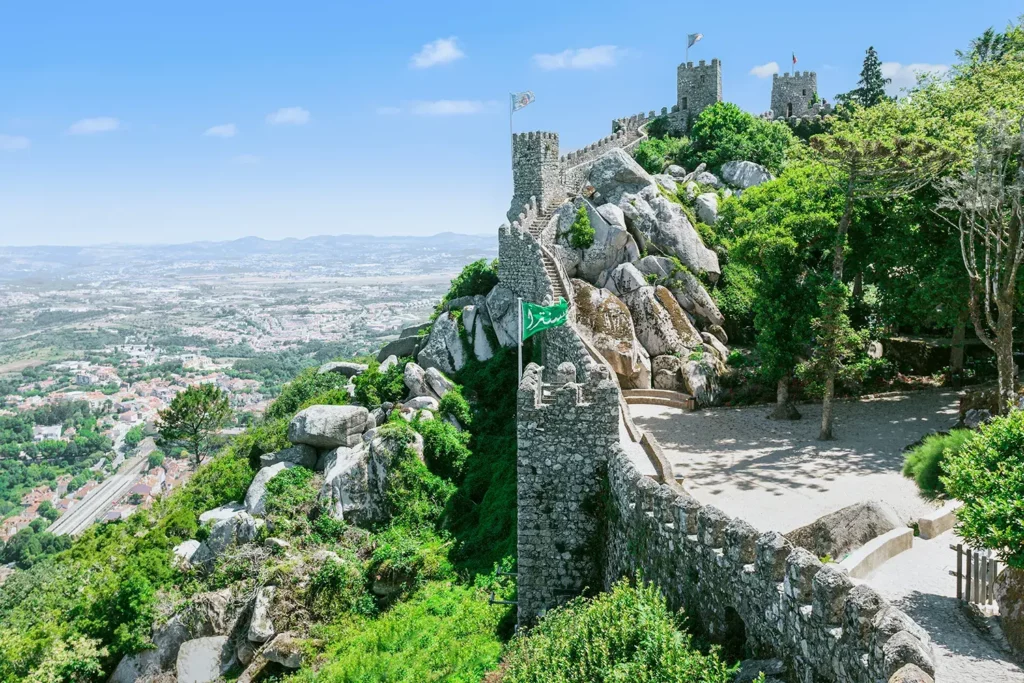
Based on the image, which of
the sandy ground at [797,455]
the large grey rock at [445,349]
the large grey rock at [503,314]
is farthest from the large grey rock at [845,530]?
the large grey rock at [445,349]

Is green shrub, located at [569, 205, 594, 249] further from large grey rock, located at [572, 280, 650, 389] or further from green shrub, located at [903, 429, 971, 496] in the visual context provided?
green shrub, located at [903, 429, 971, 496]

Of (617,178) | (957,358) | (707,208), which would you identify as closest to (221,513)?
(617,178)

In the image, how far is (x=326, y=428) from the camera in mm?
27188

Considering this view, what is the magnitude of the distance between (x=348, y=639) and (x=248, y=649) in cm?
361

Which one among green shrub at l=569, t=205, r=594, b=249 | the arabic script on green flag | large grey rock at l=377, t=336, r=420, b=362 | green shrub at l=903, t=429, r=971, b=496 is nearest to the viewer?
green shrub at l=903, t=429, r=971, b=496

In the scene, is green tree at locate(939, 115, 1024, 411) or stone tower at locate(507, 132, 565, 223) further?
stone tower at locate(507, 132, 565, 223)

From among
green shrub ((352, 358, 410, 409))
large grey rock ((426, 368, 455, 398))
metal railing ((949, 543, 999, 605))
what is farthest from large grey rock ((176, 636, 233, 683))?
metal railing ((949, 543, 999, 605))

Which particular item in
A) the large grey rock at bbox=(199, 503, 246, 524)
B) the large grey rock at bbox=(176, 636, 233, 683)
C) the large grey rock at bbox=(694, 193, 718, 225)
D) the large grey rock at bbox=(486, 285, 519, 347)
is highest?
the large grey rock at bbox=(694, 193, 718, 225)

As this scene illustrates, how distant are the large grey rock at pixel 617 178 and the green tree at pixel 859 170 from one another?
12875 mm

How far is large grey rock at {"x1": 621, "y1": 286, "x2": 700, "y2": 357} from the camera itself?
28016mm

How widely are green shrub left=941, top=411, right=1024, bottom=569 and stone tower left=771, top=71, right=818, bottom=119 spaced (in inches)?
1901

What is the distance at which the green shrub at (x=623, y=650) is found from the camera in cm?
752

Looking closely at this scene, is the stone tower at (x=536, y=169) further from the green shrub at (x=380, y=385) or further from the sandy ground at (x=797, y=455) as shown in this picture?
the sandy ground at (x=797, y=455)

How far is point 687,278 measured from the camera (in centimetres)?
3022
